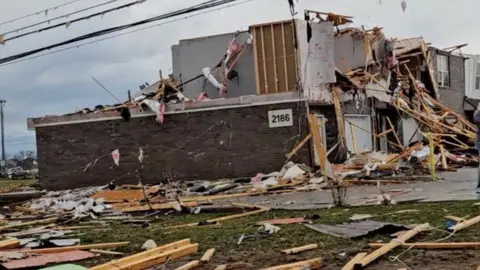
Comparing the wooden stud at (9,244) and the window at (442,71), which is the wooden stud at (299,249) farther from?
the window at (442,71)

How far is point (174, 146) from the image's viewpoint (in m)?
26.2

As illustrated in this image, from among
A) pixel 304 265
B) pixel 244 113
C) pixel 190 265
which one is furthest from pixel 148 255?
pixel 244 113

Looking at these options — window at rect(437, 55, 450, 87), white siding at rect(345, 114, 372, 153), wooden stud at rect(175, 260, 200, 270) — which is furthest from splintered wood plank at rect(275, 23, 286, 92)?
wooden stud at rect(175, 260, 200, 270)

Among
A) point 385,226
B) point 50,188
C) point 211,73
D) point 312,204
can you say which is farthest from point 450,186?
point 50,188

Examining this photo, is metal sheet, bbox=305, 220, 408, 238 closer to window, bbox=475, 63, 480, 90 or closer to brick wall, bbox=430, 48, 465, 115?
brick wall, bbox=430, 48, 465, 115

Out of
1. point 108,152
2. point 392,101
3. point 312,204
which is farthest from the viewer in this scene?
point 392,101

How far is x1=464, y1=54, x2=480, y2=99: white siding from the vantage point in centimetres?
4411

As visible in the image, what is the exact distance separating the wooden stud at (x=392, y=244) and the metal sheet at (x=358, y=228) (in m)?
0.29

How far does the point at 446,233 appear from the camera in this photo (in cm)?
902

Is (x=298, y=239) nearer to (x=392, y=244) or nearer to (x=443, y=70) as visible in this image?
(x=392, y=244)

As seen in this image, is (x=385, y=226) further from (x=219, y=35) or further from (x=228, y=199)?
(x=219, y=35)

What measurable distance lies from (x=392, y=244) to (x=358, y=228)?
1.73 meters

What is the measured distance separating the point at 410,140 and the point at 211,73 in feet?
30.5

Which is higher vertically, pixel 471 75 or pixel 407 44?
pixel 407 44
